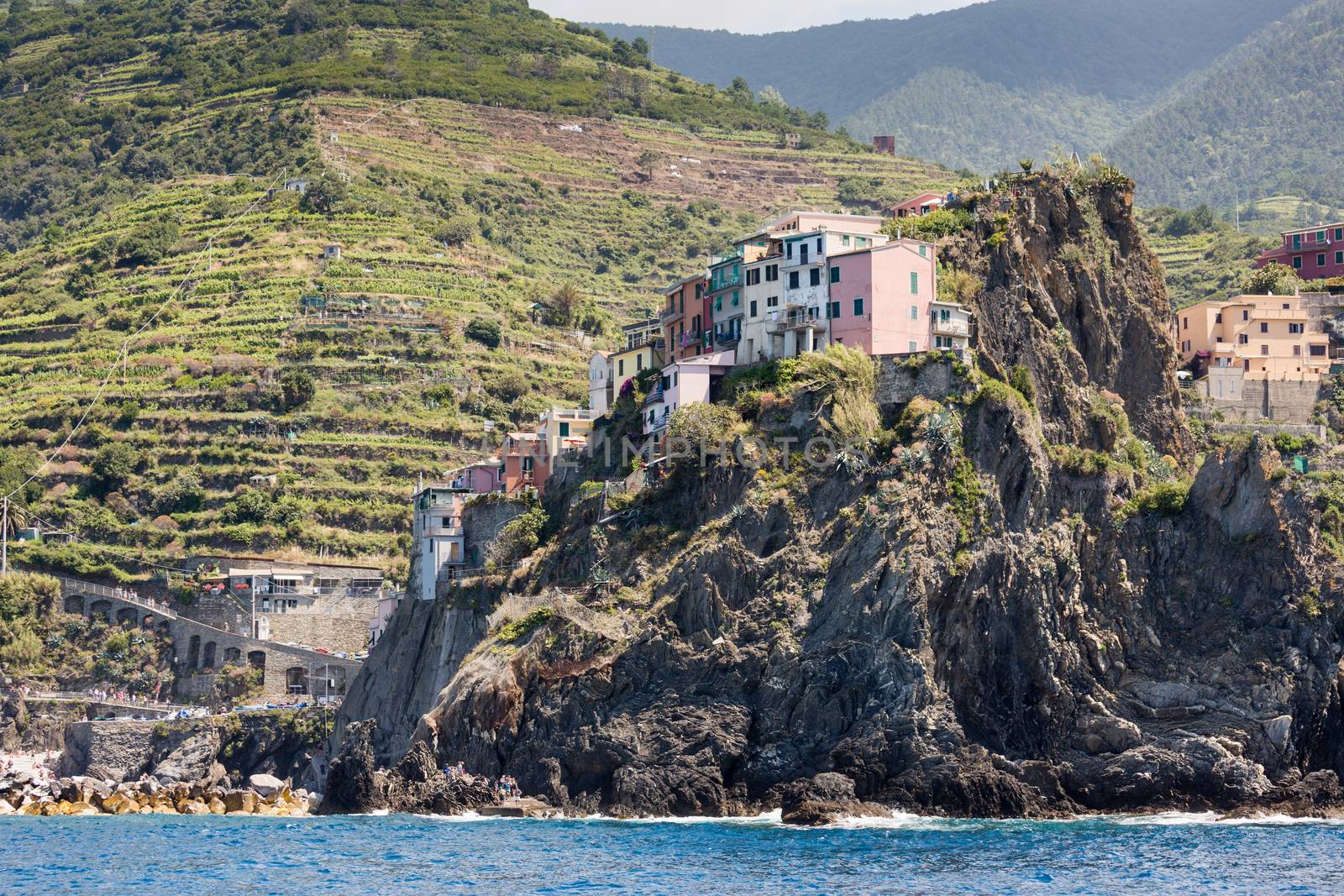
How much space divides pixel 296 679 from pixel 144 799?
1923 cm

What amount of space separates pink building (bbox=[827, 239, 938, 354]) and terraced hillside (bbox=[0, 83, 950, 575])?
137ft

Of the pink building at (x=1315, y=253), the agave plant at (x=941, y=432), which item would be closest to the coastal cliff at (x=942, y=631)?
the agave plant at (x=941, y=432)

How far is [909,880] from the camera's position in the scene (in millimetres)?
62500

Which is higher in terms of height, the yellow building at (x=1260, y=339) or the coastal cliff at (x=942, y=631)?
the yellow building at (x=1260, y=339)

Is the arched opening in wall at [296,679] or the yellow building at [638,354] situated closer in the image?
the yellow building at [638,354]

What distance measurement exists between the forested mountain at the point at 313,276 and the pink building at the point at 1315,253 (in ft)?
145

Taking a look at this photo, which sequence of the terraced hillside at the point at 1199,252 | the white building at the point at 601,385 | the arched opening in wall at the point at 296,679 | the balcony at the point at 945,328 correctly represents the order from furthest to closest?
the terraced hillside at the point at 1199,252 < the arched opening in wall at the point at 296,679 < the white building at the point at 601,385 < the balcony at the point at 945,328

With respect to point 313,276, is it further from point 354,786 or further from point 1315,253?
point 1315,253

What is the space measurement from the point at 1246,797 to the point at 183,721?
56245mm

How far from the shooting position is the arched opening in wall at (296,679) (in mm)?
→ 117312

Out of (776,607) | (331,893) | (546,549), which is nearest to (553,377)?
(546,549)

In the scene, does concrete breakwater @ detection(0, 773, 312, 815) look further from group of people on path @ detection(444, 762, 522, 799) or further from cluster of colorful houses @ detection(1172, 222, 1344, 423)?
cluster of colorful houses @ detection(1172, 222, 1344, 423)

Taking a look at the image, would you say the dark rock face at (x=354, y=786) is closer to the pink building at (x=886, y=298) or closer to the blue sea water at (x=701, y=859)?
the blue sea water at (x=701, y=859)

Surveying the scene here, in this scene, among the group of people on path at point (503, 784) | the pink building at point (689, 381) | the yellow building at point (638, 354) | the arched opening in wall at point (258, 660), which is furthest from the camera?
the arched opening in wall at point (258, 660)
